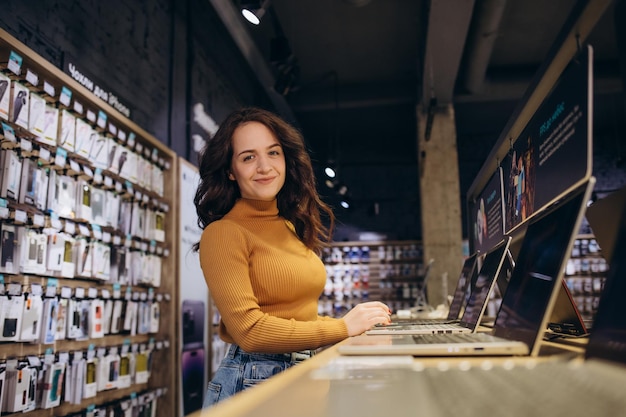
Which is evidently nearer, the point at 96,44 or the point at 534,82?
the point at 534,82

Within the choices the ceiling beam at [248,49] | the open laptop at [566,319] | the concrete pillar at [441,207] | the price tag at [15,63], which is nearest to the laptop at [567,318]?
the open laptop at [566,319]

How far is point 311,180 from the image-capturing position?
6.94ft

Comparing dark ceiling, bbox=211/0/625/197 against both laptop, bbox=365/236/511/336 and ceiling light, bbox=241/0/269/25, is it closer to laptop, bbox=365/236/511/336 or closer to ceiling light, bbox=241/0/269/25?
ceiling light, bbox=241/0/269/25

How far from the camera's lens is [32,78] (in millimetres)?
2816

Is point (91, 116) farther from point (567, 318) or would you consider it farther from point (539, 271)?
point (539, 271)

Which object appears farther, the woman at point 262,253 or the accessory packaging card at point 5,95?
the accessory packaging card at point 5,95

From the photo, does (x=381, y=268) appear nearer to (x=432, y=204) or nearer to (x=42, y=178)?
(x=432, y=204)

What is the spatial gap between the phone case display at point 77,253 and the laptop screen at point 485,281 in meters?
2.09

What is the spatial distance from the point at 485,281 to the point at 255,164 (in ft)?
2.77

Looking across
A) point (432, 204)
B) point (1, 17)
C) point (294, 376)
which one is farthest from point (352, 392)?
point (432, 204)

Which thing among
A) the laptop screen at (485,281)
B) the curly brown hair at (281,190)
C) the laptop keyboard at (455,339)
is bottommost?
the laptop keyboard at (455,339)

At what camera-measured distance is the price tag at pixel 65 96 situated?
3.04m

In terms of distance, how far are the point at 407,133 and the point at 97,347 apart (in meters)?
8.10

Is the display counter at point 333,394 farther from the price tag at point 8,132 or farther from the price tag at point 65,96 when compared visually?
the price tag at point 65,96
